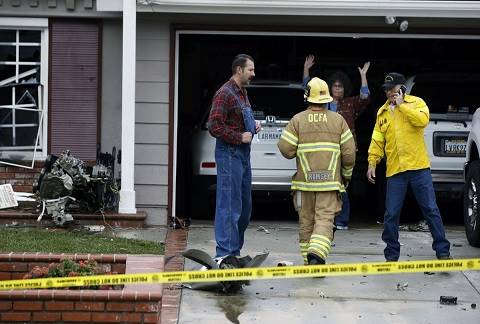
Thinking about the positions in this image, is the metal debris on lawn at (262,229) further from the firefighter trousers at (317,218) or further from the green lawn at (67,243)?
the firefighter trousers at (317,218)

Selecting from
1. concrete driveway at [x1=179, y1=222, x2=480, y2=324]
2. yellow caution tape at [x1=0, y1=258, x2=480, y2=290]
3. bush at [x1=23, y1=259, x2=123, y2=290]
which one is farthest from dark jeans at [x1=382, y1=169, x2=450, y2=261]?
bush at [x1=23, y1=259, x2=123, y2=290]

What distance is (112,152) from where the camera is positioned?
1066 centimetres

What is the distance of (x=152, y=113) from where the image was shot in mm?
10414

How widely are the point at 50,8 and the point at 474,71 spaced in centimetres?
564

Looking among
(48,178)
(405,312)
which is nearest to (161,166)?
(48,178)

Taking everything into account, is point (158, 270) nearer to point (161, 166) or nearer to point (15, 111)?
point (161, 166)

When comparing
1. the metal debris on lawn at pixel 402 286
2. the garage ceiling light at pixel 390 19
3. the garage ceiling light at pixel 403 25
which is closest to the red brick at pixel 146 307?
the metal debris on lawn at pixel 402 286

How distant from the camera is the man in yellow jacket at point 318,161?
7539mm

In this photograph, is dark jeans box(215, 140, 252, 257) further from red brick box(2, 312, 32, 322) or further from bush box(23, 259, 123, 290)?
red brick box(2, 312, 32, 322)

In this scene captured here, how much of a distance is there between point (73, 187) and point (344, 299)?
3.79 meters

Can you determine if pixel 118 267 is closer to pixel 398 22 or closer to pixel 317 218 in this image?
pixel 317 218

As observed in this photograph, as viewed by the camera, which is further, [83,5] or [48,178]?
[83,5]

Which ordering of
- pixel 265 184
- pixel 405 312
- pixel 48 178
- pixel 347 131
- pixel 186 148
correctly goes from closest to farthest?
pixel 405 312 < pixel 347 131 < pixel 48 178 < pixel 265 184 < pixel 186 148

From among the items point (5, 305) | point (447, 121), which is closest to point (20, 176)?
point (5, 305)
